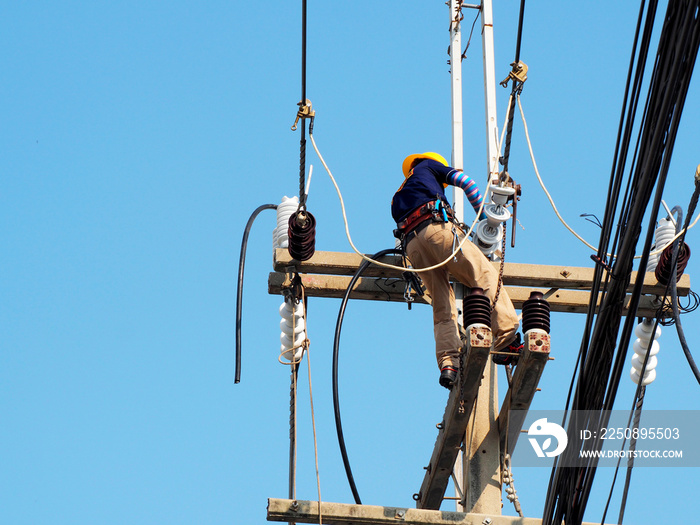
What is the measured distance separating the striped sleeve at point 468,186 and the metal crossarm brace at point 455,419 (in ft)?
4.12

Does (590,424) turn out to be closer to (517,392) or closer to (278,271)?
(517,392)

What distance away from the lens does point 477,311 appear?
627cm

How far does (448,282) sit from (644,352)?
1622mm

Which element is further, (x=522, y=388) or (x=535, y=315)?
(x=522, y=388)

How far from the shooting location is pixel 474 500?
675 centimetres

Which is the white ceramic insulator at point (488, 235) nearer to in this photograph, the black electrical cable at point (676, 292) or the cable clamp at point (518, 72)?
the cable clamp at point (518, 72)

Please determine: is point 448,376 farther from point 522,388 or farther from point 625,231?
point 625,231

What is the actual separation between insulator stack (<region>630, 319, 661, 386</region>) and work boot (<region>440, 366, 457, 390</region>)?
1695 millimetres

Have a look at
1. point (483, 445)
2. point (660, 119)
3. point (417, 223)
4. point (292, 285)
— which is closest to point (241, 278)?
point (292, 285)

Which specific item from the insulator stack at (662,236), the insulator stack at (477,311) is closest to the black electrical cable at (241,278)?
the insulator stack at (477,311)

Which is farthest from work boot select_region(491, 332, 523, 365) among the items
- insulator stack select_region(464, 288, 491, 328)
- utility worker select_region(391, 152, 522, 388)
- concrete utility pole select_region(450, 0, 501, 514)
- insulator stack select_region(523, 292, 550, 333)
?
insulator stack select_region(464, 288, 491, 328)

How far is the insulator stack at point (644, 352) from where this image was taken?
25.5 ft

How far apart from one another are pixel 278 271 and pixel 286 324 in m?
0.39

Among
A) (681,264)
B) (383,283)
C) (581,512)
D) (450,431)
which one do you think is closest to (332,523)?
(450,431)
